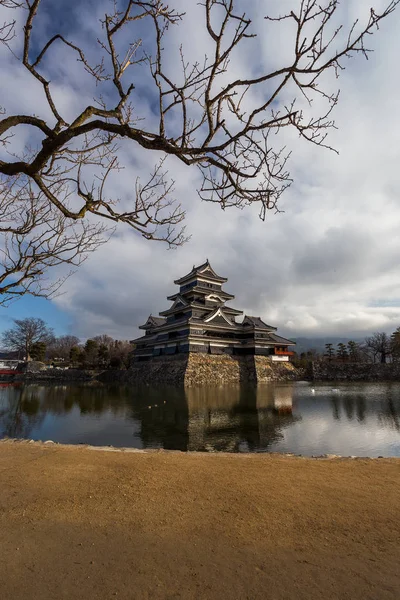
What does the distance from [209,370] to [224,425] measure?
20292mm

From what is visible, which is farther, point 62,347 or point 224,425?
point 62,347

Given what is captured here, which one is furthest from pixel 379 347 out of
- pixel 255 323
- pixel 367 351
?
pixel 255 323

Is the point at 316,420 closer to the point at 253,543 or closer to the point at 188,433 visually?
the point at 188,433

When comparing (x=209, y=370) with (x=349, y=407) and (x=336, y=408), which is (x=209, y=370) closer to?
(x=336, y=408)

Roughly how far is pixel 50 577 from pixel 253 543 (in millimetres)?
1587

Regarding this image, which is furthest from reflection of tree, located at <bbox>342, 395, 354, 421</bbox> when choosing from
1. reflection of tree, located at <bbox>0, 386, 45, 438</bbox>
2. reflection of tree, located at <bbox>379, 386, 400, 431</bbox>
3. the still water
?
reflection of tree, located at <bbox>0, 386, 45, 438</bbox>

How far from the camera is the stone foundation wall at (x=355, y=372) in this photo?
121 feet

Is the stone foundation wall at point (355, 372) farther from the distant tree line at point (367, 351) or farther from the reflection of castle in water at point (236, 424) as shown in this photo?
the reflection of castle in water at point (236, 424)

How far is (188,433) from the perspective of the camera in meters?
10.6

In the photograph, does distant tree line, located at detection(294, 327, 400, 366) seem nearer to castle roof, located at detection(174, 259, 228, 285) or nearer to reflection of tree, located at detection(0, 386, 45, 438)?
castle roof, located at detection(174, 259, 228, 285)

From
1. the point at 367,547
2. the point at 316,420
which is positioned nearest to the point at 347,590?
the point at 367,547

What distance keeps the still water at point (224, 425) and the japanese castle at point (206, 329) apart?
15.7 meters

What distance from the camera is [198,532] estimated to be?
3.00m

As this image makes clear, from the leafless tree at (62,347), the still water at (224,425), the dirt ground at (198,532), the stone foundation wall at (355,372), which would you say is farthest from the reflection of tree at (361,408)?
the leafless tree at (62,347)
